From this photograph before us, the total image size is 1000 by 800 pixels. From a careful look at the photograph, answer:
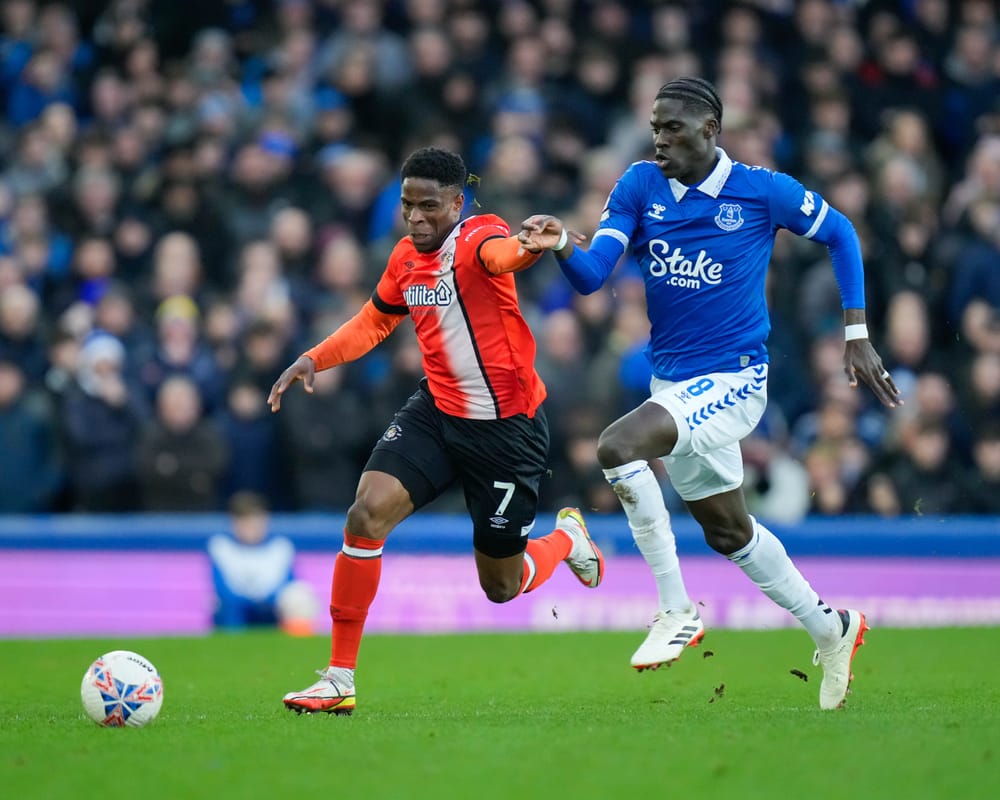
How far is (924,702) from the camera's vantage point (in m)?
8.21

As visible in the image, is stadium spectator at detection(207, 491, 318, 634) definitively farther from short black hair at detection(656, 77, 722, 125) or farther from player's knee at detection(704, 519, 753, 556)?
short black hair at detection(656, 77, 722, 125)

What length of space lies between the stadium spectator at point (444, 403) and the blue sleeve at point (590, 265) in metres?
0.33

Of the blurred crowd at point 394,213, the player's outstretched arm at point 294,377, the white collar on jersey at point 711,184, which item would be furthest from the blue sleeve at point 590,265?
the blurred crowd at point 394,213

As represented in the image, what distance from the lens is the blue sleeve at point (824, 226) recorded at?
7812 millimetres

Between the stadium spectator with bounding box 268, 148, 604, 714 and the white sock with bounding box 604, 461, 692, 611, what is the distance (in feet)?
2.18

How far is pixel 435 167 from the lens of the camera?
7.78m

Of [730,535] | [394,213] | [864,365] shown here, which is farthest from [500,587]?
[394,213]

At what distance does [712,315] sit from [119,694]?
10.8 ft

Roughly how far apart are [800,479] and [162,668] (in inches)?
226

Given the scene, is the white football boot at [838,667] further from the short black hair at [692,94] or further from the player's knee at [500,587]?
the short black hair at [692,94]

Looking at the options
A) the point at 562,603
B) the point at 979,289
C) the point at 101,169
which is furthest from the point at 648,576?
the point at 101,169

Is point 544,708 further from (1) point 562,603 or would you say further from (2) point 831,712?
(1) point 562,603

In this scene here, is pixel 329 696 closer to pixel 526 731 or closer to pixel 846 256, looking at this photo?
pixel 526 731

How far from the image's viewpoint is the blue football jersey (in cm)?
784
